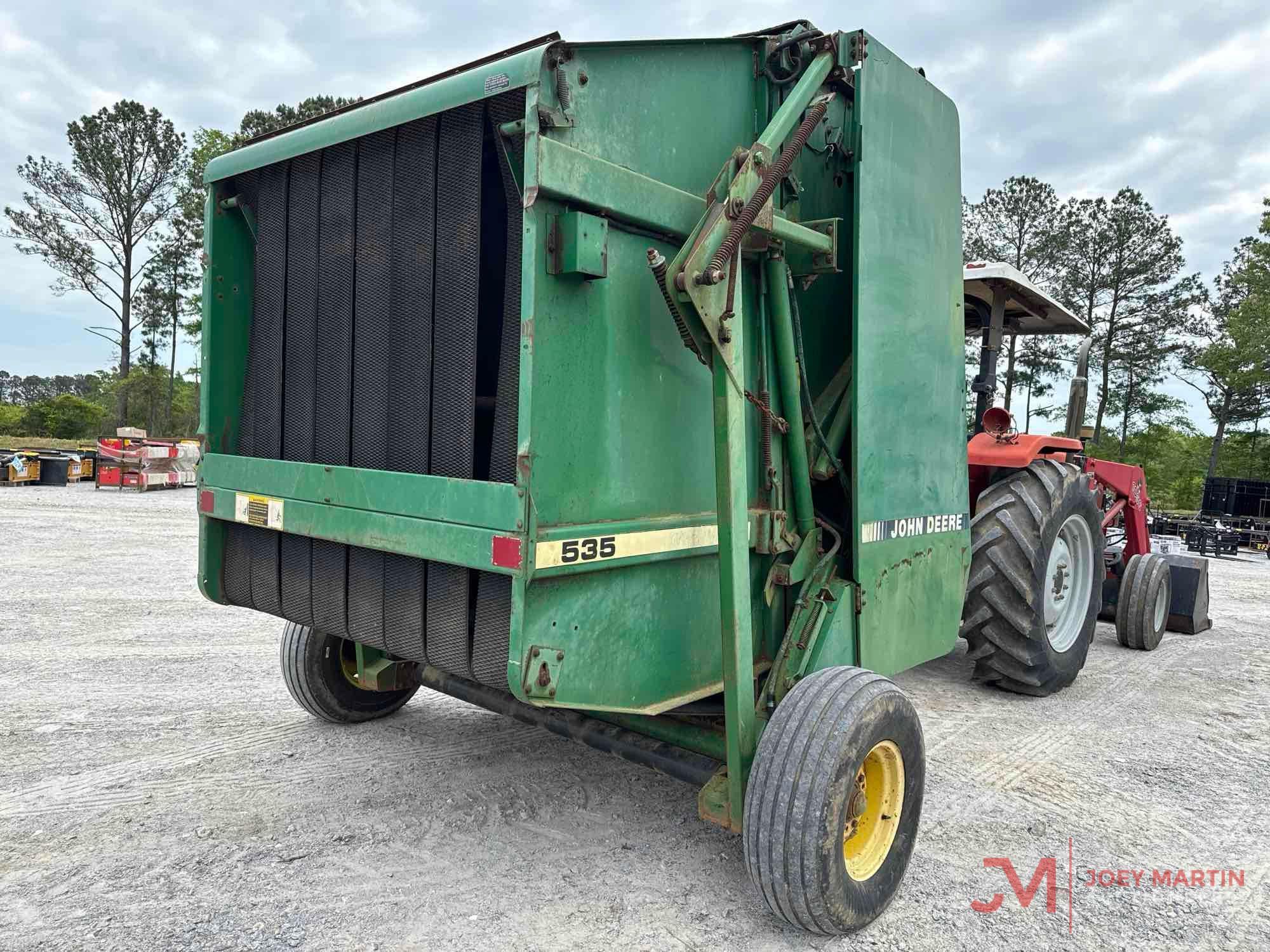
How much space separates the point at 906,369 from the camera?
3.47 metres

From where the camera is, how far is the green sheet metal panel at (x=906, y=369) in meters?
3.21

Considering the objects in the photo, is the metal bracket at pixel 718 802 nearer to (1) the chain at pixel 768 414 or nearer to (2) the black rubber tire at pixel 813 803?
(2) the black rubber tire at pixel 813 803

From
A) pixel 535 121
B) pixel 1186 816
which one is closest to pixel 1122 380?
pixel 1186 816

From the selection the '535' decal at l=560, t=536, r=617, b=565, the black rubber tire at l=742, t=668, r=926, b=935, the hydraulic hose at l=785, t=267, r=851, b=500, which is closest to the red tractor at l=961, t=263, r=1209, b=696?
the hydraulic hose at l=785, t=267, r=851, b=500

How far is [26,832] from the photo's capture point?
121 inches

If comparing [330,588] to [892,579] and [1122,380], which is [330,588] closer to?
[892,579]

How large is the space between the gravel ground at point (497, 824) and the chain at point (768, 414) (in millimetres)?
1497

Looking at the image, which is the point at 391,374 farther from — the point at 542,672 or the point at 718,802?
the point at 718,802

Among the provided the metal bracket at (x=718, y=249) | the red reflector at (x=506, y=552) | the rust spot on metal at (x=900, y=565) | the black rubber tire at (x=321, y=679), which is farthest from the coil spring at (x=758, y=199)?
the black rubber tire at (x=321, y=679)

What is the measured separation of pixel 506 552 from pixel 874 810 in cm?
149

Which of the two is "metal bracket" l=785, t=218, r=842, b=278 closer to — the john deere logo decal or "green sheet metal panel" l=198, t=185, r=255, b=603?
the john deere logo decal

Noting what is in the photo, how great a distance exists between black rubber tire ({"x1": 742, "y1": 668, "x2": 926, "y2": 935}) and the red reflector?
913 millimetres

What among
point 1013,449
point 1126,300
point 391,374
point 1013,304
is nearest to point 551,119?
point 391,374

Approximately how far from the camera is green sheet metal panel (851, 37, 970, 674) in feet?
10.5
